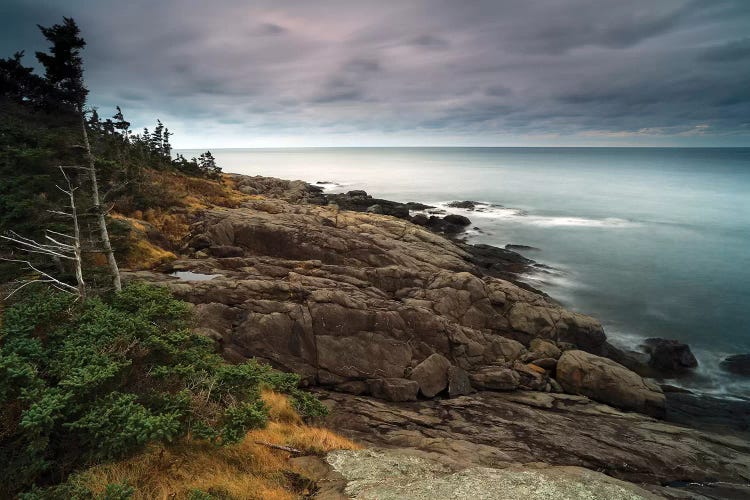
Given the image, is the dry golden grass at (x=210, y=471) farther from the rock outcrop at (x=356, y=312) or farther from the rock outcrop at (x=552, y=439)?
the rock outcrop at (x=356, y=312)

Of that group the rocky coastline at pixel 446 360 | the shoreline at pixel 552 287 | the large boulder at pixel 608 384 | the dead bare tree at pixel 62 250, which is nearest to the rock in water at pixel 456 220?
the shoreline at pixel 552 287

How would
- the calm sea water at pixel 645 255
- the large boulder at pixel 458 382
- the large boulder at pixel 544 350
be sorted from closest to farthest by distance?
the large boulder at pixel 458 382 → the large boulder at pixel 544 350 → the calm sea water at pixel 645 255

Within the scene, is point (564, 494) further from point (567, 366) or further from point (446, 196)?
point (446, 196)

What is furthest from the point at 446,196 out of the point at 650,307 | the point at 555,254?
the point at 650,307

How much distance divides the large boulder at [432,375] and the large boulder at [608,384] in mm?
8858

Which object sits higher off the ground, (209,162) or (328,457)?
(209,162)

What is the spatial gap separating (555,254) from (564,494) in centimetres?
5278

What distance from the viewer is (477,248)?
53.8 metres

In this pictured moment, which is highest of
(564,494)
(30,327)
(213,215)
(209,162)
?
(209,162)

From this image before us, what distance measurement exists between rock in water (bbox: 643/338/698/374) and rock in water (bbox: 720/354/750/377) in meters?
2.33

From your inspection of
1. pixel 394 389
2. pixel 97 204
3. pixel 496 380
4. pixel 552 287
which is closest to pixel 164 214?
pixel 97 204

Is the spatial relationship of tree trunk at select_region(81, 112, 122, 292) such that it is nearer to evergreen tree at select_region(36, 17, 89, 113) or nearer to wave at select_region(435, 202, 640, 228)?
evergreen tree at select_region(36, 17, 89, 113)

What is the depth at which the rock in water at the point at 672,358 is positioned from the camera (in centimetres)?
2983

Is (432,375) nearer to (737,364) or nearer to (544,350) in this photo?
(544,350)
